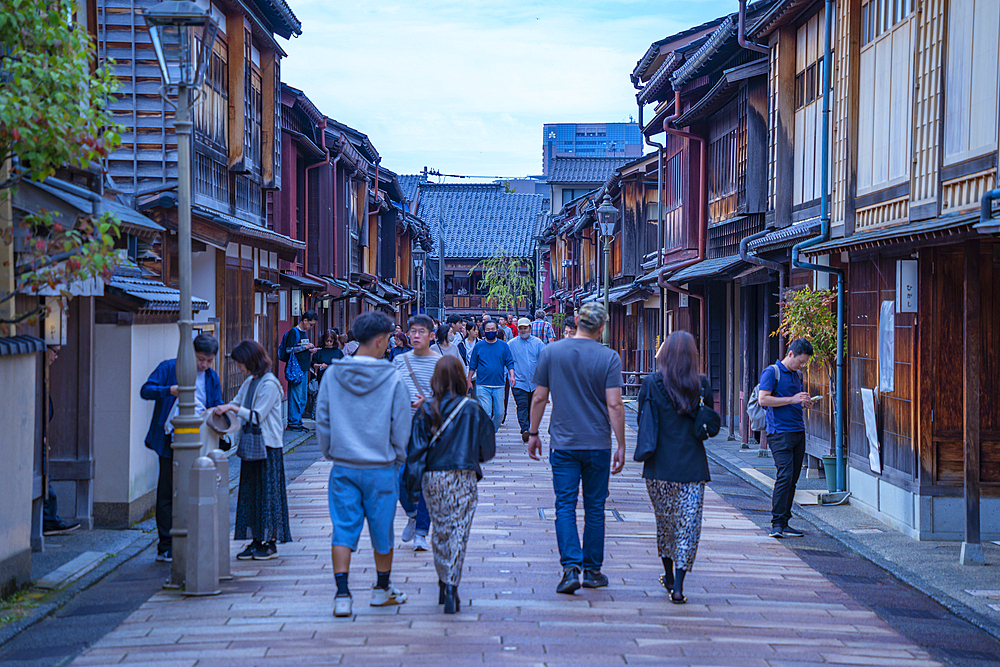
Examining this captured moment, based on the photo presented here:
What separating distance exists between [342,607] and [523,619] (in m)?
1.19

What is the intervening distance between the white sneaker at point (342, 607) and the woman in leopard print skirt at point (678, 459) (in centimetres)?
225

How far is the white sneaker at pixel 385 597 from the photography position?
6.74m

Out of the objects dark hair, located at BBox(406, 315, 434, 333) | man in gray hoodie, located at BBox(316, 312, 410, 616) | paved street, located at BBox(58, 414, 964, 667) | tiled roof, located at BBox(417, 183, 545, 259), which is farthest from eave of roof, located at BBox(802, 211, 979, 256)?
tiled roof, located at BBox(417, 183, 545, 259)

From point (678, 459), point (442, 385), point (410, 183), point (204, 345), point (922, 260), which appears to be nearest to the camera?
point (442, 385)

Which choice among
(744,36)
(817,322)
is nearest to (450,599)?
(817,322)

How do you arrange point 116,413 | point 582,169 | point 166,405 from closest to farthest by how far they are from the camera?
point 166,405
point 116,413
point 582,169

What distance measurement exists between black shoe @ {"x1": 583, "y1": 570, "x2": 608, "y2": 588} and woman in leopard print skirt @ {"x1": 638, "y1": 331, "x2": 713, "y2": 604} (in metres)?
0.50

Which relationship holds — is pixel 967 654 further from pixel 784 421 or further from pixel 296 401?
pixel 296 401

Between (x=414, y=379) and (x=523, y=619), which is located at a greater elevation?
(x=414, y=379)

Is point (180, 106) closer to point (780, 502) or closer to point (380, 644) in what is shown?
point (380, 644)

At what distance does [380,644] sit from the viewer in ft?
19.4

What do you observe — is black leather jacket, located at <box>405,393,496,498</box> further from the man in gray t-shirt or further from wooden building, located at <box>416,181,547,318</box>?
wooden building, located at <box>416,181,547,318</box>

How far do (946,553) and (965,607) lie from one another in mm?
1838

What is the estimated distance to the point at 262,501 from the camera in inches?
325
